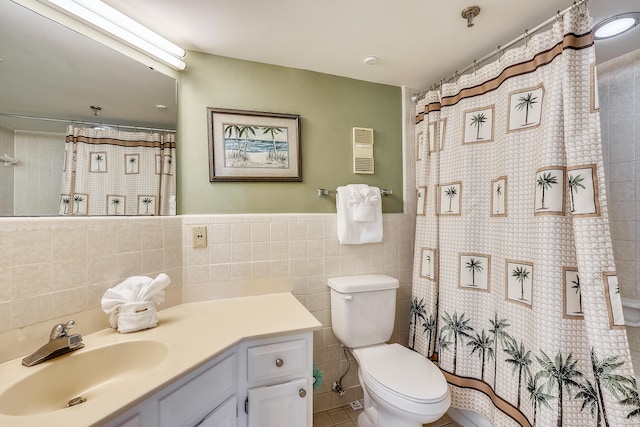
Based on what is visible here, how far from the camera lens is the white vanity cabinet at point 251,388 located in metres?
0.88

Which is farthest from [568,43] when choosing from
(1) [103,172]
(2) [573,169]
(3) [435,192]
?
(1) [103,172]

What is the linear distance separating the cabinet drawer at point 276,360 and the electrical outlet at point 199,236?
668mm

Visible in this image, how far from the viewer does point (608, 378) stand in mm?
960

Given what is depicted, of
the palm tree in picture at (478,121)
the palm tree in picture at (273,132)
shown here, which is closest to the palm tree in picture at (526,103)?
the palm tree in picture at (478,121)

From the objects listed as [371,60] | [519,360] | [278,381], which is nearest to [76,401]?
[278,381]

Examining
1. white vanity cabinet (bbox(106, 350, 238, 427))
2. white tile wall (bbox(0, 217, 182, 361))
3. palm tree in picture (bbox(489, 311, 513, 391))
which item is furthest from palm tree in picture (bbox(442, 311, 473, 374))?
white tile wall (bbox(0, 217, 182, 361))

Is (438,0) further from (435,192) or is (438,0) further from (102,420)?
(102,420)

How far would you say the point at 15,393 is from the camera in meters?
0.77

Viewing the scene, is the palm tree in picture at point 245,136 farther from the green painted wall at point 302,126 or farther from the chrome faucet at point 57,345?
the chrome faucet at point 57,345

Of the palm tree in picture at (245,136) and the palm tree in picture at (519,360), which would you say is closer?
the palm tree in picture at (519,360)

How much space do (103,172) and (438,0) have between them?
1.65 meters

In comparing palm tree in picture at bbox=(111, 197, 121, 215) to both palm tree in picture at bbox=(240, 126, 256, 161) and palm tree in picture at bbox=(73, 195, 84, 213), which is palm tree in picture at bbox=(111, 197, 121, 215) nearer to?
palm tree in picture at bbox=(73, 195, 84, 213)

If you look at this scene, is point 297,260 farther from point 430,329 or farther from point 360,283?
point 430,329

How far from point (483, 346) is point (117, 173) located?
6.66 ft
